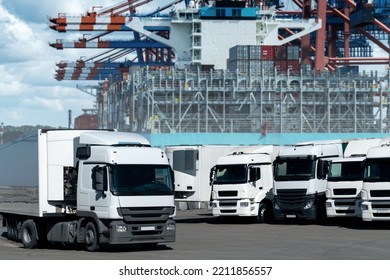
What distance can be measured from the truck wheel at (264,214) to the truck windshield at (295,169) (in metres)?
1.98

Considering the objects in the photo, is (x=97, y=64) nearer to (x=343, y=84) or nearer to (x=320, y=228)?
(x=343, y=84)

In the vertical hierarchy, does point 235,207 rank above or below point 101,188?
below

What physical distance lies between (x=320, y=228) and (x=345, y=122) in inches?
2570

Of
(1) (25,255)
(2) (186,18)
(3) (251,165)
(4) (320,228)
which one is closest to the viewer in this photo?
(1) (25,255)

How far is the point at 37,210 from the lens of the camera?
2206cm

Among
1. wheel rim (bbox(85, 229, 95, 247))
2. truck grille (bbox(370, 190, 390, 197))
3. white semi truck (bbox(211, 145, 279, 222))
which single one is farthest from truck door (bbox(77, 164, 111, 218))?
white semi truck (bbox(211, 145, 279, 222))

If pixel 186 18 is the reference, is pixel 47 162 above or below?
below

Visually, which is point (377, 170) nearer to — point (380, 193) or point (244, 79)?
point (380, 193)

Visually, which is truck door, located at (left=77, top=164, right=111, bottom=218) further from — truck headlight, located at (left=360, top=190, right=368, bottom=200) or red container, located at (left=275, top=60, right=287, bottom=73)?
red container, located at (left=275, top=60, right=287, bottom=73)

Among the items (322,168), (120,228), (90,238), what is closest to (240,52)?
(322,168)

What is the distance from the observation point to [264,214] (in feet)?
113

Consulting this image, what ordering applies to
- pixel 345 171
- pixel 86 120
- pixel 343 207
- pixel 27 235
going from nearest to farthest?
pixel 27 235
pixel 343 207
pixel 345 171
pixel 86 120

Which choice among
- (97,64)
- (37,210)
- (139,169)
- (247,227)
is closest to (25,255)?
(37,210)

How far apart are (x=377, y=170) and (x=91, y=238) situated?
11609mm
